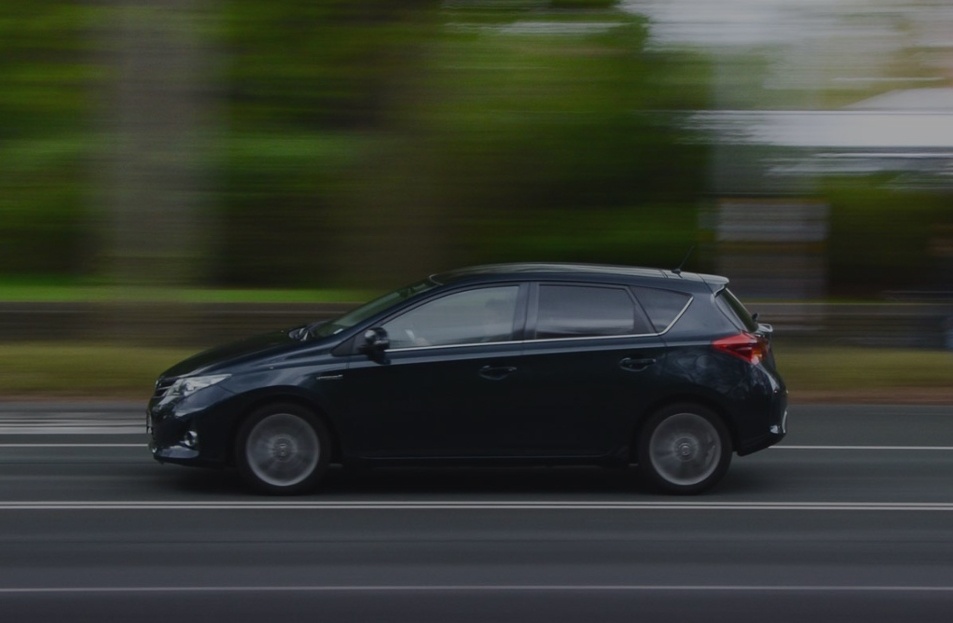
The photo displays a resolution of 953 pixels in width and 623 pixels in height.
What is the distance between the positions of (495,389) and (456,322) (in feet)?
1.59

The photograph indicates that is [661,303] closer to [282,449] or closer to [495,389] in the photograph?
[495,389]

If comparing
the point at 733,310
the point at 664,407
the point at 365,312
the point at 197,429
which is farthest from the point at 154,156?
the point at 664,407

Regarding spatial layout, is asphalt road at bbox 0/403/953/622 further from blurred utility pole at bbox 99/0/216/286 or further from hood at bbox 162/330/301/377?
blurred utility pole at bbox 99/0/216/286

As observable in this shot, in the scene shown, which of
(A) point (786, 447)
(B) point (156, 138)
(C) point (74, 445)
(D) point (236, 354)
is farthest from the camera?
(B) point (156, 138)

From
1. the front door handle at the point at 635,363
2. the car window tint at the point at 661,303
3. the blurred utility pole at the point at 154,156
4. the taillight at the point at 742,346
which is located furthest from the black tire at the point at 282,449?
the blurred utility pole at the point at 154,156


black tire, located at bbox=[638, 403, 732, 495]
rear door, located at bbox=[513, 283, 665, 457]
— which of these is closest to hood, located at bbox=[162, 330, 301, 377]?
rear door, located at bbox=[513, 283, 665, 457]

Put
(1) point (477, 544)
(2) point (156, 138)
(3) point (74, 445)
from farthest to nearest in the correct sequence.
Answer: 1. (2) point (156, 138)
2. (3) point (74, 445)
3. (1) point (477, 544)

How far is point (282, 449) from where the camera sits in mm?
8680

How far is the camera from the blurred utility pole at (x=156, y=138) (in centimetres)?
1622

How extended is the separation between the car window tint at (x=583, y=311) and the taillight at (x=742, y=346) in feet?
1.82

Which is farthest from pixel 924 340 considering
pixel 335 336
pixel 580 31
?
pixel 335 336

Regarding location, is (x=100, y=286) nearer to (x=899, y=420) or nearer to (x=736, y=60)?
(x=736, y=60)

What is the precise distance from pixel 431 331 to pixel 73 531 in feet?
7.87

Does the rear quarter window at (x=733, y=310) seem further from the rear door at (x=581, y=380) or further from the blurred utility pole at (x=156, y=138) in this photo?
the blurred utility pole at (x=156, y=138)
